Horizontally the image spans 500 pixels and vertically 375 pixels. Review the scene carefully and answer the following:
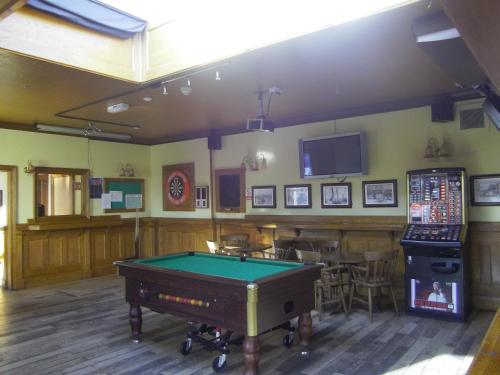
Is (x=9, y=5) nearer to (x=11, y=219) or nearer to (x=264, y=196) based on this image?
(x=264, y=196)

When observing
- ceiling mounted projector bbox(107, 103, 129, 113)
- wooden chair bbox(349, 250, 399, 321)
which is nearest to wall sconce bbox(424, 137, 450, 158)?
wooden chair bbox(349, 250, 399, 321)

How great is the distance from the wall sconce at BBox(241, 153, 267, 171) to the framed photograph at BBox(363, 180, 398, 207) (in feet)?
6.10

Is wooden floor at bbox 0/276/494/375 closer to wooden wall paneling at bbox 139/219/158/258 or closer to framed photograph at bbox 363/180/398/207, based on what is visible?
framed photograph at bbox 363/180/398/207

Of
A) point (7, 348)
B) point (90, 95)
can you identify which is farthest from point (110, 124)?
point (7, 348)

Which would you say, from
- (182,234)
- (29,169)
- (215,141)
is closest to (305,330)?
(215,141)

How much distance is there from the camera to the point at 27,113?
607 cm

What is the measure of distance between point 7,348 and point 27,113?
354cm

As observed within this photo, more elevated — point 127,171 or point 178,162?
point 178,162

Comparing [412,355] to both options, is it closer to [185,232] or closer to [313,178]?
[313,178]

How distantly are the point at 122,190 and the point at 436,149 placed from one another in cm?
594

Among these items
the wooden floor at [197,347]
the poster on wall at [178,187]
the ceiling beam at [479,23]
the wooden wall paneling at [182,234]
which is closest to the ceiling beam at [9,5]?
the ceiling beam at [479,23]

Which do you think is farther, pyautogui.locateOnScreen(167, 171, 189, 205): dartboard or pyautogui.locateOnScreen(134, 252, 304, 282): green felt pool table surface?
pyautogui.locateOnScreen(167, 171, 189, 205): dartboard

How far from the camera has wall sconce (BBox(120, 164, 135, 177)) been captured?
8.26m

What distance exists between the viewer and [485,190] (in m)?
5.03
